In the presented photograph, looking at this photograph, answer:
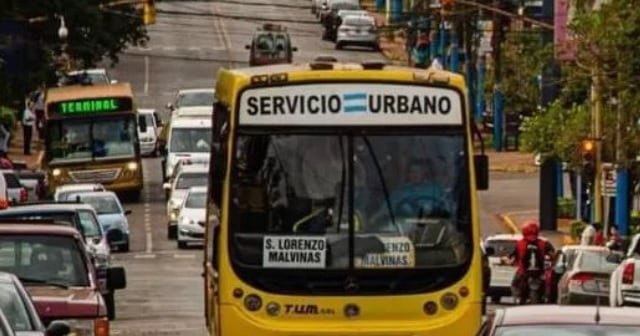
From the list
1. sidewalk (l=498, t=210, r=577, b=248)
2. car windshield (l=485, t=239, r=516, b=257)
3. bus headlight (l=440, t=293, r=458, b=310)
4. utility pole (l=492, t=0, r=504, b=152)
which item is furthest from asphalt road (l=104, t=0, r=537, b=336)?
bus headlight (l=440, t=293, r=458, b=310)

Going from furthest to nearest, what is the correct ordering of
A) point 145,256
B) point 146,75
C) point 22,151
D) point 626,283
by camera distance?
point 146,75
point 22,151
point 145,256
point 626,283

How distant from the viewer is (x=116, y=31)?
2982 inches

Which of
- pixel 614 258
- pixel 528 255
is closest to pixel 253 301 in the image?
pixel 614 258

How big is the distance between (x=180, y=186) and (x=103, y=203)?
617 centimetres

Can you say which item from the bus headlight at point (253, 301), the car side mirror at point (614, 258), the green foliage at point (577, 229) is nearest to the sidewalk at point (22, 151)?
the green foliage at point (577, 229)

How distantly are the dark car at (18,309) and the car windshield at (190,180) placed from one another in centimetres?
3793

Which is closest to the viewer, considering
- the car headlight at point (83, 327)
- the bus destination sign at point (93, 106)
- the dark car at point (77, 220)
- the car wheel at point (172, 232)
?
Answer: the car headlight at point (83, 327)

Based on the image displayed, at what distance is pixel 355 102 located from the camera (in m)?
22.1

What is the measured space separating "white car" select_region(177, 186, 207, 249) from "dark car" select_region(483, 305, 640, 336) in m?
36.4

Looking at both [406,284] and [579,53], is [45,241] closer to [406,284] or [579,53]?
[406,284]

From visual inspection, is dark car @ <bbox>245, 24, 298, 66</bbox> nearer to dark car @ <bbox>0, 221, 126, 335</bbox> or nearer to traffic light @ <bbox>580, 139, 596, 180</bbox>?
traffic light @ <bbox>580, 139, 596, 180</bbox>

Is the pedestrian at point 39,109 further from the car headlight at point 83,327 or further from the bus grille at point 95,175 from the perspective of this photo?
the car headlight at point 83,327

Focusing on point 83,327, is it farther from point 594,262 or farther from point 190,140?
point 190,140

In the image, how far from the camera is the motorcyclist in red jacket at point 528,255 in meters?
31.8
